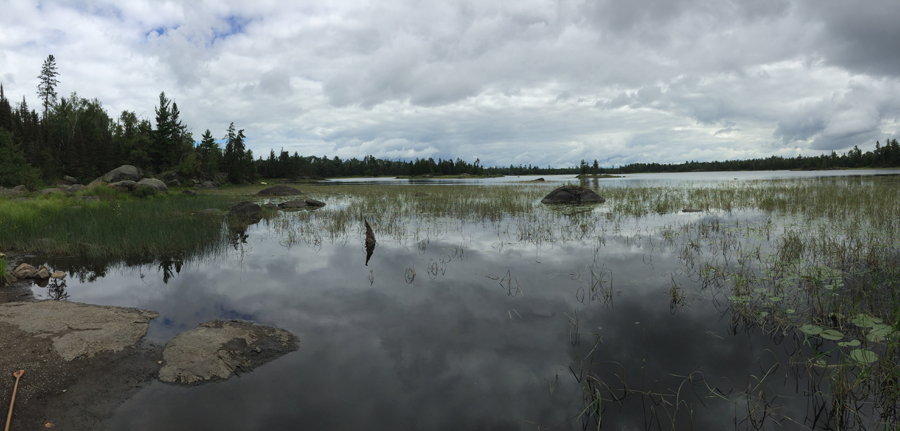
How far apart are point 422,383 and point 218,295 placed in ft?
18.1

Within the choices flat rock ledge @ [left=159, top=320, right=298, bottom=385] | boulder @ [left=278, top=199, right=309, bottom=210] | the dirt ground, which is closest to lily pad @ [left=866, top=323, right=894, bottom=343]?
flat rock ledge @ [left=159, top=320, right=298, bottom=385]

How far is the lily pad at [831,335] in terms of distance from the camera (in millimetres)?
4947

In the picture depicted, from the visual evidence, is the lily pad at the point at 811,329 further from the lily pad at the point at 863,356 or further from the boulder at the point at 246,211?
the boulder at the point at 246,211

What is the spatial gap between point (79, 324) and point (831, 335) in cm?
1070

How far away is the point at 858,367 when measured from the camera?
4238 millimetres

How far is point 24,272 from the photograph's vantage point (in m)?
9.12

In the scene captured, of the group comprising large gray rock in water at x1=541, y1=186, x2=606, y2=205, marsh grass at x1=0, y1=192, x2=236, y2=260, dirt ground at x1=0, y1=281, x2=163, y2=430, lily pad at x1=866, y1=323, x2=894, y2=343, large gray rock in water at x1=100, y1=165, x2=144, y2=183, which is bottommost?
dirt ground at x1=0, y1=281, x2=163, y2=430

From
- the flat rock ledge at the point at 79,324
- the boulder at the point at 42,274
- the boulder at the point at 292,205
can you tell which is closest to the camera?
the flat rock ledge at the point at 79,324

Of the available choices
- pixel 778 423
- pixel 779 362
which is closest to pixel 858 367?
pixel 779 362

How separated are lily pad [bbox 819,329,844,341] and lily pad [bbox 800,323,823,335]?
51 mm

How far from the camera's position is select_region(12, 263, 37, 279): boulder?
902 cm

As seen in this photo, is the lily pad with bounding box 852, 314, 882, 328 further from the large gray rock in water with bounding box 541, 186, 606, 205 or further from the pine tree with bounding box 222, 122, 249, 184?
the pine tree with bounding box 222, 122, 249, 184

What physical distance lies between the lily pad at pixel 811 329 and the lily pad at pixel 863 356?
2.28ft

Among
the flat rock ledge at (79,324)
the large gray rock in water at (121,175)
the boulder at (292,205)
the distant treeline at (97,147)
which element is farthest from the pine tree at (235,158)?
the flat rock ledge at (79,324)
